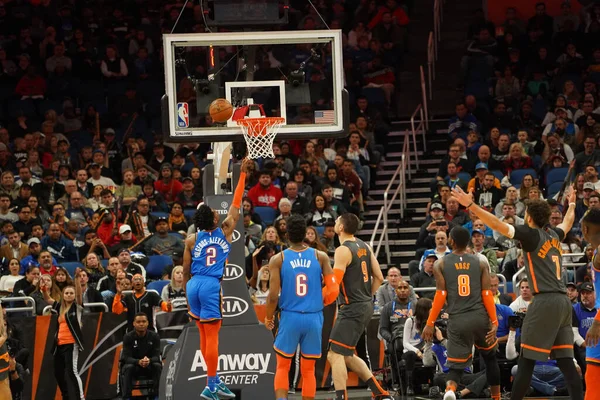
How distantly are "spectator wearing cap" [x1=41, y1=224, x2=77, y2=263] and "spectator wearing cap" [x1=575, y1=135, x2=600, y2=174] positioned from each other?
8.58 metres

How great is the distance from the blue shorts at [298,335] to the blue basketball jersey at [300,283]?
0.24ft

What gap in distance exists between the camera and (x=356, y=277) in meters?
12.7

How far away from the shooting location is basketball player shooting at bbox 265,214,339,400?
11.7 meters

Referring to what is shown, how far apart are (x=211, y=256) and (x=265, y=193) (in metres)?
7.85

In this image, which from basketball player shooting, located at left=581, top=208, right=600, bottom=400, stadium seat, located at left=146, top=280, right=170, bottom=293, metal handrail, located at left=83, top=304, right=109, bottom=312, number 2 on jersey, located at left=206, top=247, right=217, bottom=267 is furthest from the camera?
stadium seat, located at left=146, top=280, right=170, bottom=293

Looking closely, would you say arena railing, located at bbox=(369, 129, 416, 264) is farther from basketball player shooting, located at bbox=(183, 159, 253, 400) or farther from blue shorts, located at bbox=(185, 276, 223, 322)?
blue shorts, located at bbox=(185, 276, 223, 322)

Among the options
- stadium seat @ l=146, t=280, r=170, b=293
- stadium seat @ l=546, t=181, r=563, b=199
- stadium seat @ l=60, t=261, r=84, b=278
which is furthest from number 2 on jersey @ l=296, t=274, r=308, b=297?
stadium seat @ l=546, t=181, r=563, b=199

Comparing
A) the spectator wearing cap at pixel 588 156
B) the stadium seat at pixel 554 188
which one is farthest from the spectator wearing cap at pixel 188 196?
the spectator wearing cap at pixel 588 156

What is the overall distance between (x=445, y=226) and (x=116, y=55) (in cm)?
1037

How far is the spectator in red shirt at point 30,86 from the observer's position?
25125 millimetres

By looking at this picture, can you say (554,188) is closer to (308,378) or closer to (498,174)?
(498,174)

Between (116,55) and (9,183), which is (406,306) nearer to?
(9,183)

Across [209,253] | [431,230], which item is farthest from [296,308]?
[431,230]

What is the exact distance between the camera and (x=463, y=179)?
67.8ft
